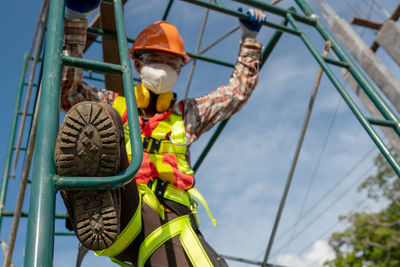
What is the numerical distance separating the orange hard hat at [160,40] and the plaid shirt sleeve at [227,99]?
221 mm

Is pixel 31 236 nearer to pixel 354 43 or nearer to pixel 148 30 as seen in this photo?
pixel 148 30

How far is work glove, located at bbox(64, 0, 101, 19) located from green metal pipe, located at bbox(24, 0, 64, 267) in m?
0.48

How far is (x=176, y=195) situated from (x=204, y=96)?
0.57 meters

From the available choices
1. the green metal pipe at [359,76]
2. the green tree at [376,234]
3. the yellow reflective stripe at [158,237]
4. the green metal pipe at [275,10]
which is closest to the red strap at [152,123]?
the yellow reflective stripe at [158,237]

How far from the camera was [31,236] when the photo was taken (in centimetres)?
91

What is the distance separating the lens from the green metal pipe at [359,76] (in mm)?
1946

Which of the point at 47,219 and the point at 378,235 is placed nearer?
the point at 47,219

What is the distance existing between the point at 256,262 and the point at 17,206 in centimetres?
133

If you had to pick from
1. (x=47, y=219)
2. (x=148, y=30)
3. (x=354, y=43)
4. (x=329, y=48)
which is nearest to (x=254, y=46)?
(x=329, y=48)

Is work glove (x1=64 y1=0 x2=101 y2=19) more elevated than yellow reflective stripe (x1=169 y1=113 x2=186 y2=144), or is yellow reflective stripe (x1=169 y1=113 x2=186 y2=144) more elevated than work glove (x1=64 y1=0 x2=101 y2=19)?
work glove (x1=64 y1=0 x2=101 y2=19)

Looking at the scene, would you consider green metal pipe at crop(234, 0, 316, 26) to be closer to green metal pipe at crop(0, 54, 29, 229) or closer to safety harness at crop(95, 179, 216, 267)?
safety harness at crop(95, 179, 216, 267)

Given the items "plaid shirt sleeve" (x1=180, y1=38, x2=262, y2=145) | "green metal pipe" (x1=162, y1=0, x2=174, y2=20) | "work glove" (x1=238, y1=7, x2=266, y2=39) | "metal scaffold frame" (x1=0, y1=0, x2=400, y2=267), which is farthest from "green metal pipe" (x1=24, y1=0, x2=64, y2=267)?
"green metal pipe" (x1=162, y1=0, x2=174, y2=20)

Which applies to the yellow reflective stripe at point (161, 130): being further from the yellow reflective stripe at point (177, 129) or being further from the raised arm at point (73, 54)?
the raised arm at point (73, 54)

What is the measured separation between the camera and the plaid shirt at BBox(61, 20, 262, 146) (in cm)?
175
